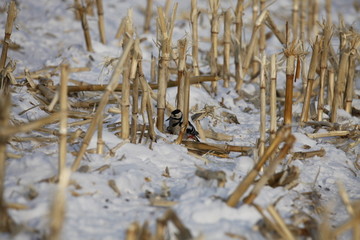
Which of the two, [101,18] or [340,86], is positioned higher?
[101,18]

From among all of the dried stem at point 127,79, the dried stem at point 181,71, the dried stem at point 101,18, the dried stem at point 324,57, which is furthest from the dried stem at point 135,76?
the dried stem at point 101,18

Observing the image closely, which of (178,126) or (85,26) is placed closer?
(178,126)

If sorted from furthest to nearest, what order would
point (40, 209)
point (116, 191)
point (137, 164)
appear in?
1. point (137, 164)
2. point (116, 191)
3. point (40, 209)

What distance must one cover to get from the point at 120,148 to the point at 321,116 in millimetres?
2013

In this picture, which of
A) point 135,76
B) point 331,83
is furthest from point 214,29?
point 135,76

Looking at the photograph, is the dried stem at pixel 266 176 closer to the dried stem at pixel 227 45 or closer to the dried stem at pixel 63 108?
the dried stem at pixel 63 108

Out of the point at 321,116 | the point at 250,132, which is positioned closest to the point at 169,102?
the point at 250,132

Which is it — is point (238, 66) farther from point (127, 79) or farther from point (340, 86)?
point (127, 79)

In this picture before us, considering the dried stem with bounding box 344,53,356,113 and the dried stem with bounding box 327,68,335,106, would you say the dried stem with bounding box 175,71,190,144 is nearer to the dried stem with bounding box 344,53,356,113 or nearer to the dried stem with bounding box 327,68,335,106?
the dried stem with bounding box 327,68,335,106

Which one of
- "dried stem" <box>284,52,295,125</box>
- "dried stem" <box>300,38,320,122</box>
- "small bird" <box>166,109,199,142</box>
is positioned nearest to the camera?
"dried stem" <box>284,52,295,125</box>

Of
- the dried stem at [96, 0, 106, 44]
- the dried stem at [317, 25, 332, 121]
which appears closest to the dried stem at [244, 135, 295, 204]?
the dried stem at [317, 25, 332, 121]

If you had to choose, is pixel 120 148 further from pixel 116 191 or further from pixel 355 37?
pixel 355 37

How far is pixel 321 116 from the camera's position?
14.2 ft

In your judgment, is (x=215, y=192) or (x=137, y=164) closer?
(x=215, y=192)
